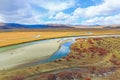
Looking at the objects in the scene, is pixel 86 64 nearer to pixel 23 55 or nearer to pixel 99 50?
pixel 99 50

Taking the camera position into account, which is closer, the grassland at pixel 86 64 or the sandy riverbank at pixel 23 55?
the grassland at pixel 86 64

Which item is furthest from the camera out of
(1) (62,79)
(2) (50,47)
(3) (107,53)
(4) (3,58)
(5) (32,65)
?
(2) (50,47)

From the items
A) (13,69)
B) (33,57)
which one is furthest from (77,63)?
(13,69)

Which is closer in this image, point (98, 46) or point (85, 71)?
point (85, 71)

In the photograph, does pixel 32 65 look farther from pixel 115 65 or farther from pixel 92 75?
pixel 115 65

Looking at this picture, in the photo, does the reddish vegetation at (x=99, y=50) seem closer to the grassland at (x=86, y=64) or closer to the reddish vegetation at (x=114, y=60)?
the grassland at (x=86, y=64)

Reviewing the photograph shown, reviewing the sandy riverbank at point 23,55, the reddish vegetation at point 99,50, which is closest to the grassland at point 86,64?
the reddish vegetation at point 99,50

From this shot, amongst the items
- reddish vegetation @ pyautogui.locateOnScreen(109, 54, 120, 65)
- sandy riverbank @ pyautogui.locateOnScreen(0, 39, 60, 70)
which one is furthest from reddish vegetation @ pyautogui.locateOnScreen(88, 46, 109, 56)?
sandy riverbank @ pyautogui.locateOnScreen(0, 39, 60, 70)

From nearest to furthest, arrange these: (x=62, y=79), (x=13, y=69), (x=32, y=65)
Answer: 1. (x=62, y=79)
2. (x=13, y=69)
3. (x=32, y=65)

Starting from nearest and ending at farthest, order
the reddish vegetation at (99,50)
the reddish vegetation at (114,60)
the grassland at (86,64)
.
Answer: the grassland at (86,64)
the reddish vegetation at (114,60)
the reddish vegetation at (99,50)
